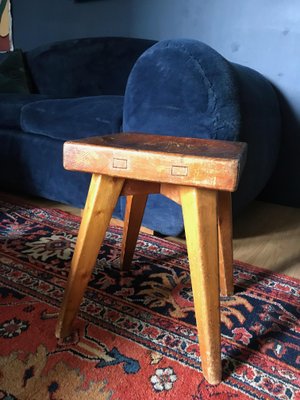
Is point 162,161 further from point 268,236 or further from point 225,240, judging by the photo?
point 268,236

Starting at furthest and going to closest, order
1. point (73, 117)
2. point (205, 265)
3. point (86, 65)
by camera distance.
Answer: point (86, 65) < point (73, 117) < point (205, 265)

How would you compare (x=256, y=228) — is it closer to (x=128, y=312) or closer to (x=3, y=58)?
(x=128, y=312)

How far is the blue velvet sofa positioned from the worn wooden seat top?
0.25m

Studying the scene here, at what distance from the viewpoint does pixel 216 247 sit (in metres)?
0.55

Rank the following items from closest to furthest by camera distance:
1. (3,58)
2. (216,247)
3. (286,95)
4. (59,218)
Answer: (216,247) < (59,218) < (286,95) < (3,58)

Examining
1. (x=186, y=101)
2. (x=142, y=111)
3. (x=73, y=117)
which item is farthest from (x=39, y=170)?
(x=186, y=101)

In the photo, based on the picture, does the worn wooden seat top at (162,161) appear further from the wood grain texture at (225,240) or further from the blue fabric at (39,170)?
the blue fabric at (39,170)

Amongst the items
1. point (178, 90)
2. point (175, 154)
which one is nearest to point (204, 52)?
point (178, 90)

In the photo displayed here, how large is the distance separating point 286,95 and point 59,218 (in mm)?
971

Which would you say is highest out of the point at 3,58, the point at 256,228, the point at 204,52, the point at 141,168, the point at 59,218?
the point at 204,52

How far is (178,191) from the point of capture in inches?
23.5

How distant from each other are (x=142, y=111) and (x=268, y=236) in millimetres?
587

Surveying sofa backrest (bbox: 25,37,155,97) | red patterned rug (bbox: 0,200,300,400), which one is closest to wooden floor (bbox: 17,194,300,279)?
red patterned rug (bbox: 0,200,300,400)

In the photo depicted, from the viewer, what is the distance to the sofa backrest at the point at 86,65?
5.41 feet
